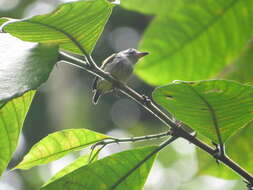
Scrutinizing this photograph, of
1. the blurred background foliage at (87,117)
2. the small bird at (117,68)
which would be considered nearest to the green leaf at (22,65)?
the small bird at (117,68)

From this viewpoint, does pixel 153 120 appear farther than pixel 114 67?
Yes

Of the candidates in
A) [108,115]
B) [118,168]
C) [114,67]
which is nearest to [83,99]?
[108,115]

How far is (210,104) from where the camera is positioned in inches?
56.9

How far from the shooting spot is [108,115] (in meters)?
9.50

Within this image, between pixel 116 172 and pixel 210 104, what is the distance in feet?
1.18

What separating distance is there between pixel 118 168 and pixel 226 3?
0.97 m

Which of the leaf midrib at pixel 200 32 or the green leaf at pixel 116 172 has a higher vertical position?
the leaf midrib at pixel 200 32

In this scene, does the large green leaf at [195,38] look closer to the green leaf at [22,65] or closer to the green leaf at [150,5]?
the green leaf at [150,5]

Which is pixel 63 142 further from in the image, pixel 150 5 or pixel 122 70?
pixel 122 70

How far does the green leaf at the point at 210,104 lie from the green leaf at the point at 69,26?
24 centimetres

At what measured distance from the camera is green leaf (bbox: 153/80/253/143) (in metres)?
1.34

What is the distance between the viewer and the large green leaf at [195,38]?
7.54 feet

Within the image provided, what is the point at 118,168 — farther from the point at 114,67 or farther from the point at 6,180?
the point at 6,180

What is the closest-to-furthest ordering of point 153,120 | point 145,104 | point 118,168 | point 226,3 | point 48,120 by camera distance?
point 145,104 → point 118,168 → point 226,3 → point 48,120 → point 153,120
